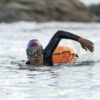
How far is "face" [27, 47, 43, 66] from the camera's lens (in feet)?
42.7

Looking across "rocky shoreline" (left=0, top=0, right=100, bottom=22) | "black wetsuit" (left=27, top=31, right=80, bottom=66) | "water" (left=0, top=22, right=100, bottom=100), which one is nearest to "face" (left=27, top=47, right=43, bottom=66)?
"water" (left=0, top=22, right=100, bottom=100)

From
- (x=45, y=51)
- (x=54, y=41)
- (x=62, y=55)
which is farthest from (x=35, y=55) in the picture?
(x=62, y=55)

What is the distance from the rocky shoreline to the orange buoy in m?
A: 24.4

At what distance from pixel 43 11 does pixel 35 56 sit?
28.5 metres

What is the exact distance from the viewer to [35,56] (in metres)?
13.0

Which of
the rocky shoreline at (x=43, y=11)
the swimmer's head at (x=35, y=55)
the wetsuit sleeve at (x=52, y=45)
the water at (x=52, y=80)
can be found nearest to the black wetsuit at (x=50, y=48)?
the wetsuit sleeve at (x=52, y=45)

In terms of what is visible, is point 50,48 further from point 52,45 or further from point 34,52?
point 34,52

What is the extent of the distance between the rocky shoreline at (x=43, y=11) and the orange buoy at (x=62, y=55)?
24433mm

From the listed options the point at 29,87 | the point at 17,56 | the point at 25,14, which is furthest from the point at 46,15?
the point at 29,87

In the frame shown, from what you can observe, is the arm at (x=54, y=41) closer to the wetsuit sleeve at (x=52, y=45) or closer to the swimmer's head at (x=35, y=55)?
the wetsuit sleeve at (x=52, y=45)

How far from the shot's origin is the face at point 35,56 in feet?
42.7

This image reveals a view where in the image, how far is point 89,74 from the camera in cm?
1221

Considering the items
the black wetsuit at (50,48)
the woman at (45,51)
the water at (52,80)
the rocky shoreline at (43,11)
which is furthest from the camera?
the rocky shoreline at (43,11)

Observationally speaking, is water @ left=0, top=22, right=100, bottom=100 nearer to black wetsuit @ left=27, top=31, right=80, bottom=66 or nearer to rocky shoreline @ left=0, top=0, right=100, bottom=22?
black wetsuit @ left=27, top=31, right=80, bottom=66
